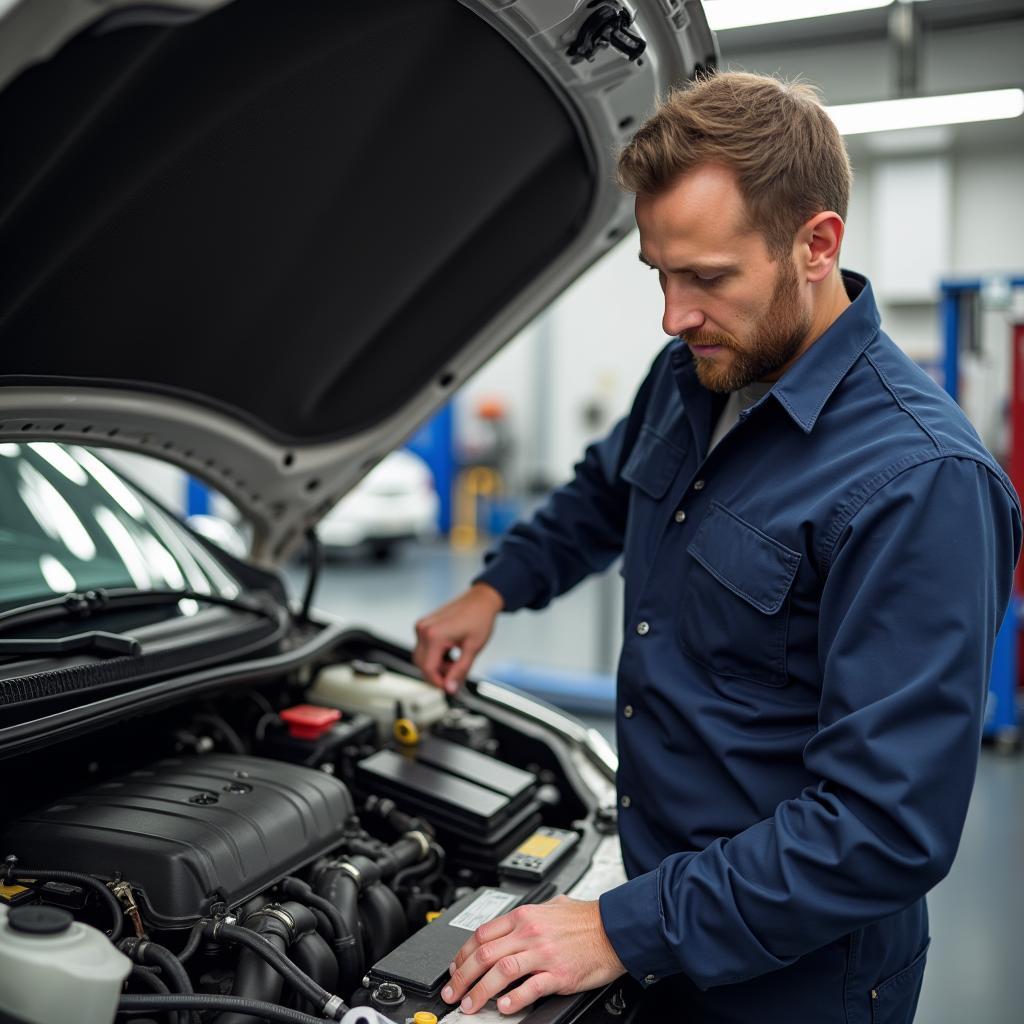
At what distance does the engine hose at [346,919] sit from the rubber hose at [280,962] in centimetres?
12

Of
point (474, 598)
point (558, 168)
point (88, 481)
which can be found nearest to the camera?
point (558, 168)

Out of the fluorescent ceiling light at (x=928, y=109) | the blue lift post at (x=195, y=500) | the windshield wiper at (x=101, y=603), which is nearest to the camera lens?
the windshield wiper at (x=101, y=603)

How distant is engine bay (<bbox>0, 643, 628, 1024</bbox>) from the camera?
120 centimetres

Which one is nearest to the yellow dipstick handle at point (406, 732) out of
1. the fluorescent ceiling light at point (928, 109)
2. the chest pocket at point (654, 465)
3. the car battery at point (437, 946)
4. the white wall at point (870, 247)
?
the car battery at point (437, 946)

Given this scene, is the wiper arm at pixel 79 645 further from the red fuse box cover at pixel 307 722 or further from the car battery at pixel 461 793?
the car battery at pixel 461 793

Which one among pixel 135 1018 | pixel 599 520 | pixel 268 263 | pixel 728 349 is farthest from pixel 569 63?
pixel 135 1018

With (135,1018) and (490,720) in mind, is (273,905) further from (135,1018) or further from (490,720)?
(490,720)

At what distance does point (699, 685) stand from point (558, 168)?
2.84 ft

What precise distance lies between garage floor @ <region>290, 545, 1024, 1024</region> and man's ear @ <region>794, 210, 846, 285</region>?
4.01 feet

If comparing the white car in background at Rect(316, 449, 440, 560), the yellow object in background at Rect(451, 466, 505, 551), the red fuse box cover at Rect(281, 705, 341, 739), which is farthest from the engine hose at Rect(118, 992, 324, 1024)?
the yellow object in background at Rect(451, 466, 505, 551)

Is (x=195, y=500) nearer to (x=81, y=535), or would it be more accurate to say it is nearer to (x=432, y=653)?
(x=81, y=535)

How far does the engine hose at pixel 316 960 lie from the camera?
1.25 meters

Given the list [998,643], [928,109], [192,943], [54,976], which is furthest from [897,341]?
[54,976]

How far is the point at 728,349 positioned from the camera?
127 centimetres
